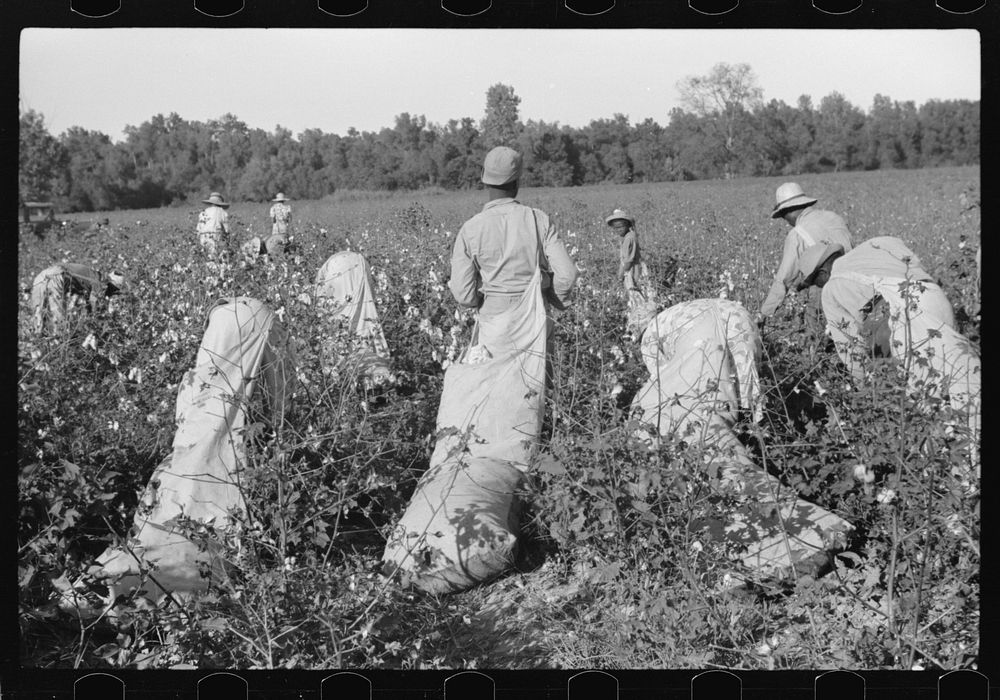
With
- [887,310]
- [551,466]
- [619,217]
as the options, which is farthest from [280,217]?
[887,310]

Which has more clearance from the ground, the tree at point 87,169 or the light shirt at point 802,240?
the tree at point 87,169

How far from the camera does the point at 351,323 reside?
194 inches

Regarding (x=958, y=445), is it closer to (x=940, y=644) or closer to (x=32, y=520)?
(x=940, y=644)

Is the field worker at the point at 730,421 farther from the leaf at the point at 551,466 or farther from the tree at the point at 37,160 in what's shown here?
the tree at the point at 37,160

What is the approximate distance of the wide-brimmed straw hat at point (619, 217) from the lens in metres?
4.87

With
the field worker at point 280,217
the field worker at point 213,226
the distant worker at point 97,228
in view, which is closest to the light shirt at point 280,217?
the field worker at point 280,217

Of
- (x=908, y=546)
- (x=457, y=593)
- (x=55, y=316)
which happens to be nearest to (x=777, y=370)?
(x=908, y=546)

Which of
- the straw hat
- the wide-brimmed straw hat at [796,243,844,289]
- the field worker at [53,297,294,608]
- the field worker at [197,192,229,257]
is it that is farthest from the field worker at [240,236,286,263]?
the wide-brimmed straw hat at [796,243,844,289]

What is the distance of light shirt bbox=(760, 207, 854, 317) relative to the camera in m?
4.21

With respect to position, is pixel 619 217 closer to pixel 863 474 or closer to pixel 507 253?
pixel 507 253

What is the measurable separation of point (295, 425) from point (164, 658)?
1065 mm

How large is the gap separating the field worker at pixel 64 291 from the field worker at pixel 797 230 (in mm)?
3336

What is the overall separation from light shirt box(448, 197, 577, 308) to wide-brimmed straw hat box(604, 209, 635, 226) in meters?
0.78

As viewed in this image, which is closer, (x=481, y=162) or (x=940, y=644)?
(x=940, y=644)
